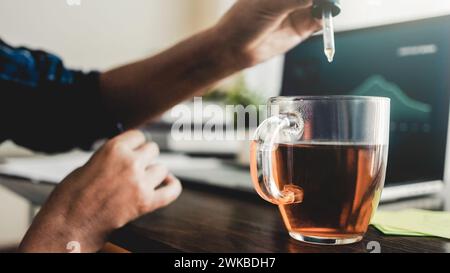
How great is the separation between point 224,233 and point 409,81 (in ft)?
1.49

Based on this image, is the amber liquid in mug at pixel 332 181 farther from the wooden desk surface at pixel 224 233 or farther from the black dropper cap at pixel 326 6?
the black dropper cap at pixel 326 6

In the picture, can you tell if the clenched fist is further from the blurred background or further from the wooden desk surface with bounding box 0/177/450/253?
the blurred background

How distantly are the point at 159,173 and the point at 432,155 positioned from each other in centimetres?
45

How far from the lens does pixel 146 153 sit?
55cm

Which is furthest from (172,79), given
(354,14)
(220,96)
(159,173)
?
(220,96)

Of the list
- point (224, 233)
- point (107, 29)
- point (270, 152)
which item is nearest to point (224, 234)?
point (224, 233)

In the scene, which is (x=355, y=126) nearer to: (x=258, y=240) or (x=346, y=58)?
(x=258, y=240)

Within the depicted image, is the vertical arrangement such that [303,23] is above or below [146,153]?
above

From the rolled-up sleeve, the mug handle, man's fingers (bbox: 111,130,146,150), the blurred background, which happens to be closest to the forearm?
the rolled-up sleeve

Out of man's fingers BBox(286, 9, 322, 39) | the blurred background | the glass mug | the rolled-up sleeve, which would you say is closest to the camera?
the glass mug

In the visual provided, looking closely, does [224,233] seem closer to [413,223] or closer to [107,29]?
[413,223]

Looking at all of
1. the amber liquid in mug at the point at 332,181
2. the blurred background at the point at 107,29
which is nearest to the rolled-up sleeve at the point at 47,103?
the blurred background at the point at 107,29

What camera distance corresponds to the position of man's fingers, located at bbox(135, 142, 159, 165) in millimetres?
545

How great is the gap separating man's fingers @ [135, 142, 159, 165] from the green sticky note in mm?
273
